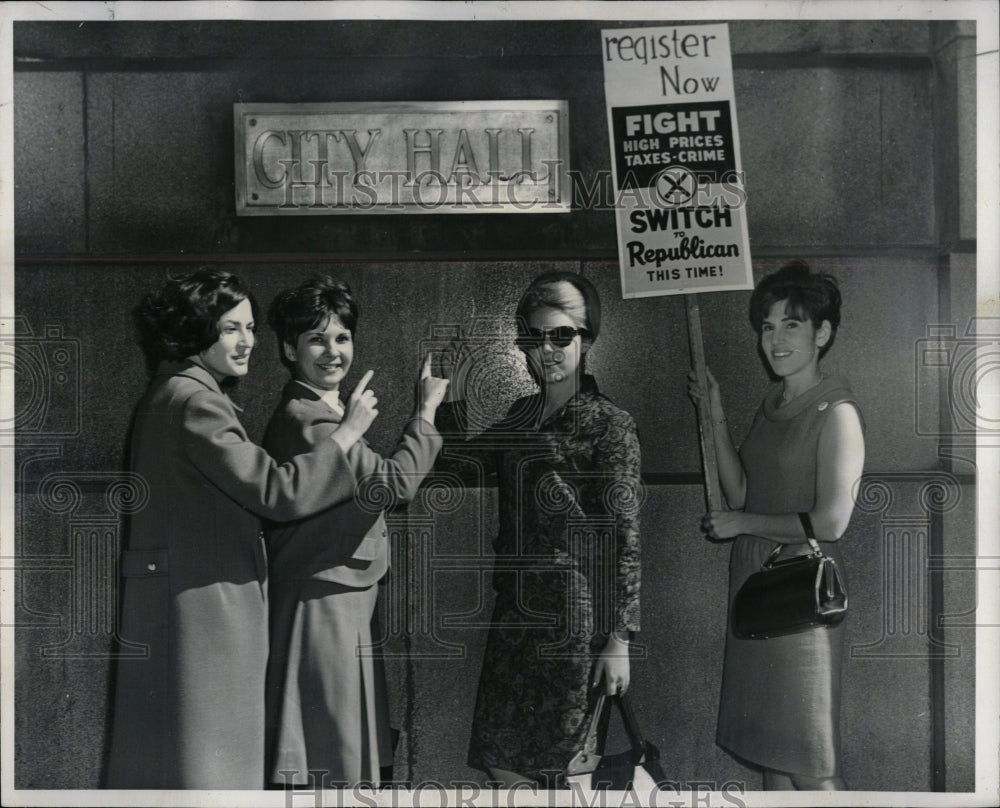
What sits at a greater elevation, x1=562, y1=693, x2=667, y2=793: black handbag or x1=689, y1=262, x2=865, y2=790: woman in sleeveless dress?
x1=689, y1=262, x2=865, y2=790: woman in sleeveless dress

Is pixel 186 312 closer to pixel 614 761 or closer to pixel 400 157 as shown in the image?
pixel 400 157

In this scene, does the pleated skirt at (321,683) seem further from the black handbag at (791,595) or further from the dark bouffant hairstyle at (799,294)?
the dark bouffant hairstyle at (799,294)

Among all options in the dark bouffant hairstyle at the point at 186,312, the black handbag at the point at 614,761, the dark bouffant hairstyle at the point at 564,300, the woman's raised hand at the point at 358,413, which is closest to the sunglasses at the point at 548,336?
the dark bouffant hairstyle at the point at 564,300

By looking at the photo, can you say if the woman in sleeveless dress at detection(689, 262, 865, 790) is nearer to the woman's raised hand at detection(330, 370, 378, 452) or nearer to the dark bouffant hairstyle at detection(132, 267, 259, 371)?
the woman's raised hand at detection(330, 370, 378, 452)

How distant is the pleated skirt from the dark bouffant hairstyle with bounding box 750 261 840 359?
7.00ft

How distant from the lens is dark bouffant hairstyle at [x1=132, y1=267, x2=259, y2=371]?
4582 millimetres

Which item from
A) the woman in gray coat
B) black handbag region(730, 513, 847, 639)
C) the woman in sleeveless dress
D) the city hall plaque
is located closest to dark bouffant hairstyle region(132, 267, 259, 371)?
the woman in gray coat

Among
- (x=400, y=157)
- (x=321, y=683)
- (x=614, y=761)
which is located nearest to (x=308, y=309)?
(x=400, y=157)

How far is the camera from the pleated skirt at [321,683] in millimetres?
4504

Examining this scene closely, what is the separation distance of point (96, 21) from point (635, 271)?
8.73ft

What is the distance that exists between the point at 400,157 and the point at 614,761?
2.87m

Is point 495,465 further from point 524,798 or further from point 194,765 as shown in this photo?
point 194,765

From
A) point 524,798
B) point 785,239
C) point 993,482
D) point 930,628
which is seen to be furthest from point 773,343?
point 524,798

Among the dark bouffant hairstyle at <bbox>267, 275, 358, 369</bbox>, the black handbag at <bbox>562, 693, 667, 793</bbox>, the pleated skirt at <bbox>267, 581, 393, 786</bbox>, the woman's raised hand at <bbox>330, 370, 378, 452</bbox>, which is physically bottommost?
the black handbag at <bbox>562, 693, 667, 793</bbox>
